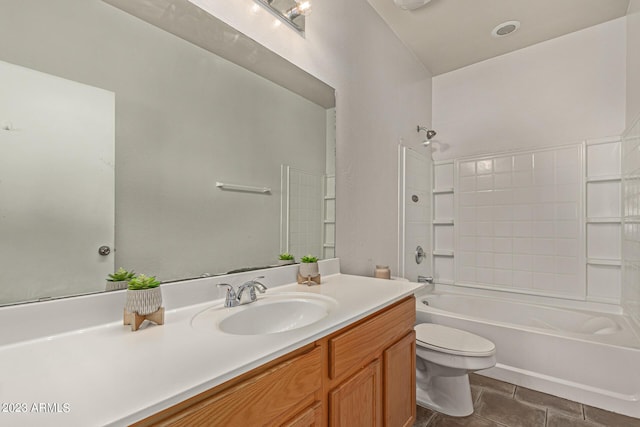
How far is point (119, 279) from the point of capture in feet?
3.09

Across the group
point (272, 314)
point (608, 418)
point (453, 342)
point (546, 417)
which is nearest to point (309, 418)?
point (272, 314)

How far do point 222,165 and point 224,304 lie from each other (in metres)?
0.56

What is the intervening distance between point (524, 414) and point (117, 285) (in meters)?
2.21

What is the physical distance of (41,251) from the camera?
807mm

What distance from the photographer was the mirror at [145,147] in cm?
79

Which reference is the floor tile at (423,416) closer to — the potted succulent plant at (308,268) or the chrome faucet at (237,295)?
the potted succulent plant at (308,268)

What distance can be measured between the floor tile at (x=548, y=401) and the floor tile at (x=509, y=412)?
0.23 ft

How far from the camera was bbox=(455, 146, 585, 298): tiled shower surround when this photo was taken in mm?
2471

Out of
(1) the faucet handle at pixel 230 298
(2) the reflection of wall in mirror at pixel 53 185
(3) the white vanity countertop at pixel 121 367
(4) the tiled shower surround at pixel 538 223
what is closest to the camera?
(3) the white vanity countertop at pixel 121 367

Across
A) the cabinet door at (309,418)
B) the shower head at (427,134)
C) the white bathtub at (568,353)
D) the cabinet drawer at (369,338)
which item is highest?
the shower head at (427,134)

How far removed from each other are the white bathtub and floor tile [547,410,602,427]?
0.20 meters

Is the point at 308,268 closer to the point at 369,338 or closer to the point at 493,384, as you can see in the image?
the point at 369,338

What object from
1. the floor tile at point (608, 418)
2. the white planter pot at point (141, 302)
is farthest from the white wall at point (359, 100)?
the floor tile at point (608, 418)

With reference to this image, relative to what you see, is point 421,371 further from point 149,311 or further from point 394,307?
point 149,311
